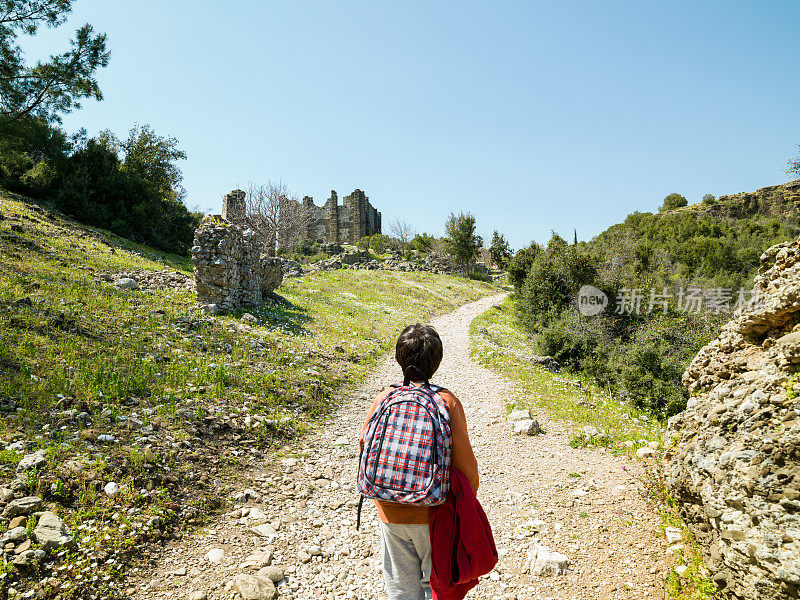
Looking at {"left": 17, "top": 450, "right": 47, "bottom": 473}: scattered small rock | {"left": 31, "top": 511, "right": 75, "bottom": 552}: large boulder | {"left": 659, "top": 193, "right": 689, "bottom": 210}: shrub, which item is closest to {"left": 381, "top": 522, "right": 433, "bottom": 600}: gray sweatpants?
{"left": 31, "top": 511, "right": 75, "bottom": 552}: large boulder

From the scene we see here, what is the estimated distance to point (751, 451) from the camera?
3.47 meters

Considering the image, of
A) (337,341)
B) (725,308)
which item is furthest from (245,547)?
(725,308)

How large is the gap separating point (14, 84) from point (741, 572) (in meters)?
26.0

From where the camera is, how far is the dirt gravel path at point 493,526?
420 centimetres

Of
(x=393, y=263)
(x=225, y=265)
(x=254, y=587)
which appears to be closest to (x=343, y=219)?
(x=393, y=263)

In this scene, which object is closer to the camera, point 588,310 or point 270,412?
point 270,412

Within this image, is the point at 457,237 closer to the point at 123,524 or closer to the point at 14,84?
the point at 14,84

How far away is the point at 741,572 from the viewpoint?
3207 millimetres

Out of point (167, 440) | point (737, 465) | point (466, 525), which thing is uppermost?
point (737, 465)

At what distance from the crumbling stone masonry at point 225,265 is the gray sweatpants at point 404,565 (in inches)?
461

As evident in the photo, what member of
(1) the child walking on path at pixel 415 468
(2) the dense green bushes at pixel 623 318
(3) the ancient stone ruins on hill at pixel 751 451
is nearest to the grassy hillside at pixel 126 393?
(1) the child walking on path at pixel 415 468

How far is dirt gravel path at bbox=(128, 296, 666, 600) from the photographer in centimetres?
420

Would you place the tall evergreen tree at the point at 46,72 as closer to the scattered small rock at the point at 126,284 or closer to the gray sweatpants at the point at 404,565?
the scattered small rock at the point at 126,284

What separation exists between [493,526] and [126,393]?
647 cm
